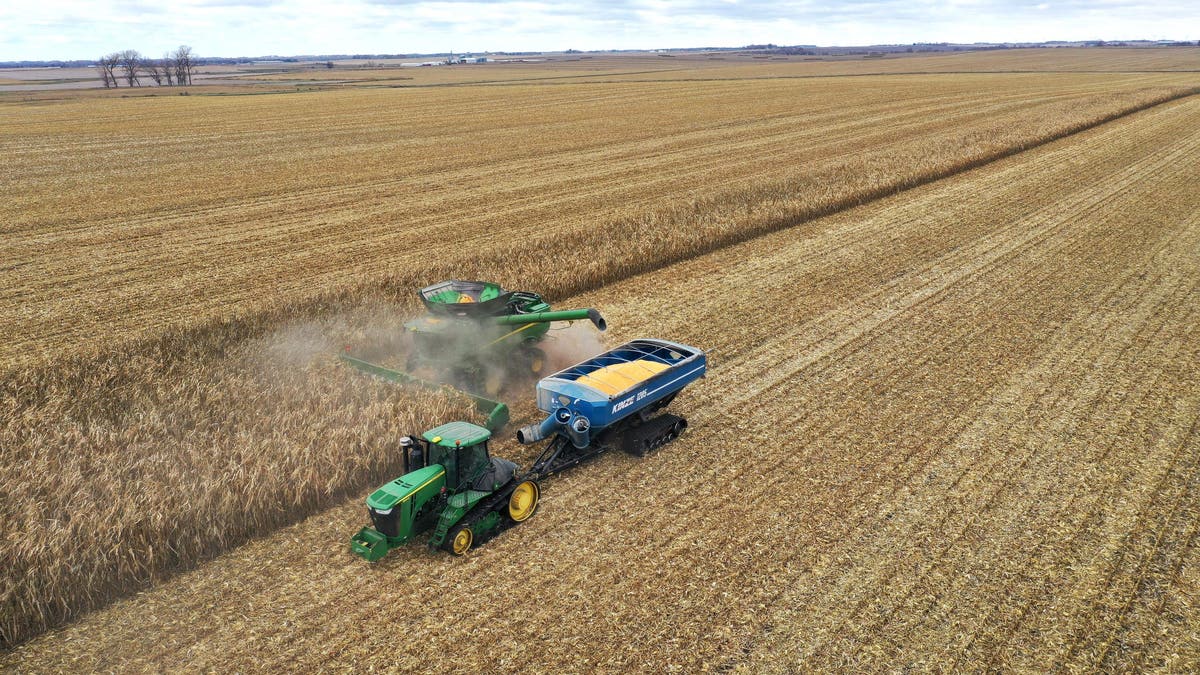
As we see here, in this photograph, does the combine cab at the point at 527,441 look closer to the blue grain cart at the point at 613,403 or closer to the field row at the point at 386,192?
the blue grain cart at the point at 613,403

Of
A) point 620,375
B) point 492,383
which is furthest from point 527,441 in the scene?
point 492,383

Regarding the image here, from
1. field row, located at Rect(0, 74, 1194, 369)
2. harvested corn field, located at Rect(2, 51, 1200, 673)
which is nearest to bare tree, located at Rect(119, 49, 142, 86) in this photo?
field row, located at Rect(0, 74, 1194, 369)

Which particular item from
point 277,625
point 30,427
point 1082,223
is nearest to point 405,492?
point 277,625

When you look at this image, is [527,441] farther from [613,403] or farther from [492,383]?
[492,383]

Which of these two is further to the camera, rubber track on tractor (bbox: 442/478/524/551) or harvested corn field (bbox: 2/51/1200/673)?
rubber track on tractor (bbox: 442/478/524/551)

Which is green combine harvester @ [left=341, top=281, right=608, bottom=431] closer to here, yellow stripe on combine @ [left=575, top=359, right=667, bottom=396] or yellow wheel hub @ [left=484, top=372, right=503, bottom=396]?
yellow wheel hub @ [left=484, top=372, right=503, bottom=396]

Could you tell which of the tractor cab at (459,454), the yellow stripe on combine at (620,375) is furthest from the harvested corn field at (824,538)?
the yellow stripe on combine at (620,375)
